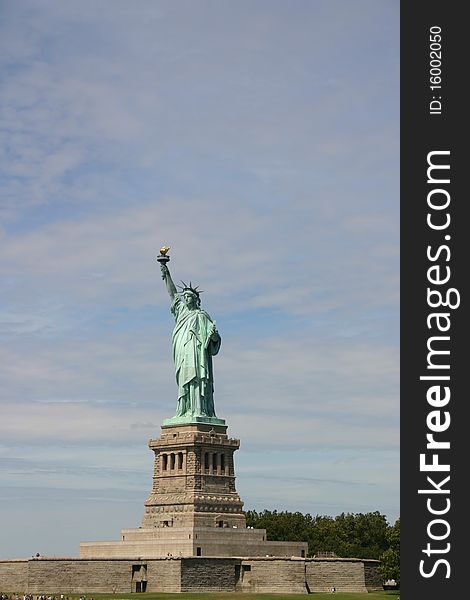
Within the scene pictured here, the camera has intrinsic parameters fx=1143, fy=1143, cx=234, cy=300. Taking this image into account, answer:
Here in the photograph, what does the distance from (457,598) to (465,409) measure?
4.12 meters

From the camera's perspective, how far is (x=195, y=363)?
238ft

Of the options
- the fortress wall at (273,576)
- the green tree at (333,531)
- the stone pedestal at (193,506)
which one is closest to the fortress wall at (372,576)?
the fortress wall at (273,576)

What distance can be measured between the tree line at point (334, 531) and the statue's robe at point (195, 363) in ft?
62.4

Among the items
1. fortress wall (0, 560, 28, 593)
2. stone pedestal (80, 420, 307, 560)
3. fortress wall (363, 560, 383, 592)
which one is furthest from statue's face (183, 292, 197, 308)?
fortress wall (363, 560, 383, 592)

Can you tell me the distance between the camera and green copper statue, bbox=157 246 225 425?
7250 cm

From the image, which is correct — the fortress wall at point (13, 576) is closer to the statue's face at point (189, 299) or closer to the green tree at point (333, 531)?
the statue's face at point (189, 299)

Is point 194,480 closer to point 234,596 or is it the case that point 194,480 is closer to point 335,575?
point 335,575

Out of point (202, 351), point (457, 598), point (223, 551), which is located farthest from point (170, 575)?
point (457, 598)

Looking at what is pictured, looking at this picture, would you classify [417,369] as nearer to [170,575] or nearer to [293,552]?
[170,575]

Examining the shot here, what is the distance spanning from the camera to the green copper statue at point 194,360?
72.5m

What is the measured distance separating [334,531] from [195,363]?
80.0 ft

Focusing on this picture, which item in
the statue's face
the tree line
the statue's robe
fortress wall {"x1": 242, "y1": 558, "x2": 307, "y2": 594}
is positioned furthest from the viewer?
the tree line

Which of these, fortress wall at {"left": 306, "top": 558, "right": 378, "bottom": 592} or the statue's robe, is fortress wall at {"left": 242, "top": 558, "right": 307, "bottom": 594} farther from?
the statue's robe

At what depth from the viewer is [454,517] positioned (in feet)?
80.0
